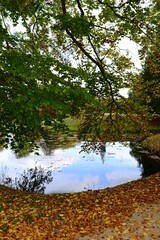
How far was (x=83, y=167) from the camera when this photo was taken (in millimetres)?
20391

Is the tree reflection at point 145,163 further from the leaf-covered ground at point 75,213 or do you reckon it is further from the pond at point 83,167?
the leaf-covered ground at point 75,213

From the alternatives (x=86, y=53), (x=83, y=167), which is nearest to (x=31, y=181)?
(x=83, y=167)

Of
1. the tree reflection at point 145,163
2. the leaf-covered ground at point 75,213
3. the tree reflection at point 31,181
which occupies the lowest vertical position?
the leaf-covered ground at point 75,213

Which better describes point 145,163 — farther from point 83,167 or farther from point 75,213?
point 75,213

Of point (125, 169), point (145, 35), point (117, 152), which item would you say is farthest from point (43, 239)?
point (117, 152)

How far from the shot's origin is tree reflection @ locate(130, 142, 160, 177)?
18611 millimetres

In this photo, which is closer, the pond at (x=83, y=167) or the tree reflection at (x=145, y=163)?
the pond at (x=83, y=167)

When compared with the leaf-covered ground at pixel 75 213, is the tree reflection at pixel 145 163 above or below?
above

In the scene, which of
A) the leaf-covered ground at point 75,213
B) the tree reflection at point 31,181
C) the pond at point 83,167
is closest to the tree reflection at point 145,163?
the pond at point 83,167

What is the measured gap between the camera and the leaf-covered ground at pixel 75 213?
6.77m

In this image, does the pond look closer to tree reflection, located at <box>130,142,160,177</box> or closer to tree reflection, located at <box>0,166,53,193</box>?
tree reflection, located at <box>130,142,160,177</box>

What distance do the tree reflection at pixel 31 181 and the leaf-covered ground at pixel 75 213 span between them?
4710 millimetres

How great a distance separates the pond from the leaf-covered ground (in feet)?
16.7

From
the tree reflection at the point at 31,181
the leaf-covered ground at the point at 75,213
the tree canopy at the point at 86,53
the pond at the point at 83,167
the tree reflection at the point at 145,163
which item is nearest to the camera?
the leaf-covered ground at the point at 75,213
